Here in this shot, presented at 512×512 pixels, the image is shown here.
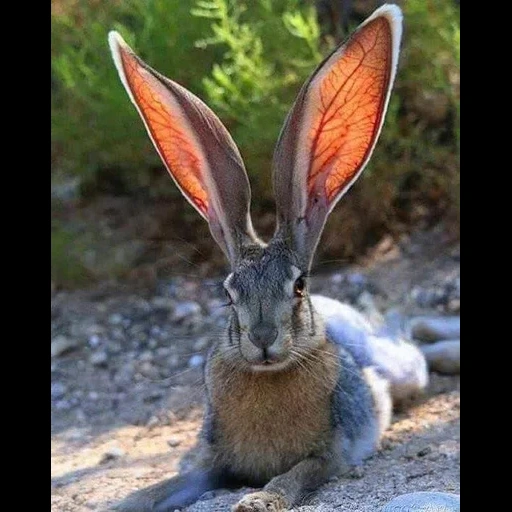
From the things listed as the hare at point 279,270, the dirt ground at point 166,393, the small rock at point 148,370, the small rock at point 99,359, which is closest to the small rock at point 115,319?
the dirt ground at point 166,393

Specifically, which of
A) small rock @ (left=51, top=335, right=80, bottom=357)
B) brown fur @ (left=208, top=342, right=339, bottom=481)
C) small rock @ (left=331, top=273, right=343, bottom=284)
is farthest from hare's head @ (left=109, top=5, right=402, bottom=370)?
small rock @ (left=331, top=273, right=343, bottom=284)

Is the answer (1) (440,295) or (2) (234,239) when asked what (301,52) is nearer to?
(1) (440,295)

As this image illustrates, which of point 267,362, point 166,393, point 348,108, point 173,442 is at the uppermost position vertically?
point 348,108

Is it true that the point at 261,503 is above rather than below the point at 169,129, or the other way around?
below

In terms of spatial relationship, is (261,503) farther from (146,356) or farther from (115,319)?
(115,319)

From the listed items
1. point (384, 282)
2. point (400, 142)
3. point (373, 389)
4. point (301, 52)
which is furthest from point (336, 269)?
point (373, 389)

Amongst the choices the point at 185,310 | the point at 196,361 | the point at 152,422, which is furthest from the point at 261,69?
the point at 152,422

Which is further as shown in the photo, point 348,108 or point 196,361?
point 196,361
